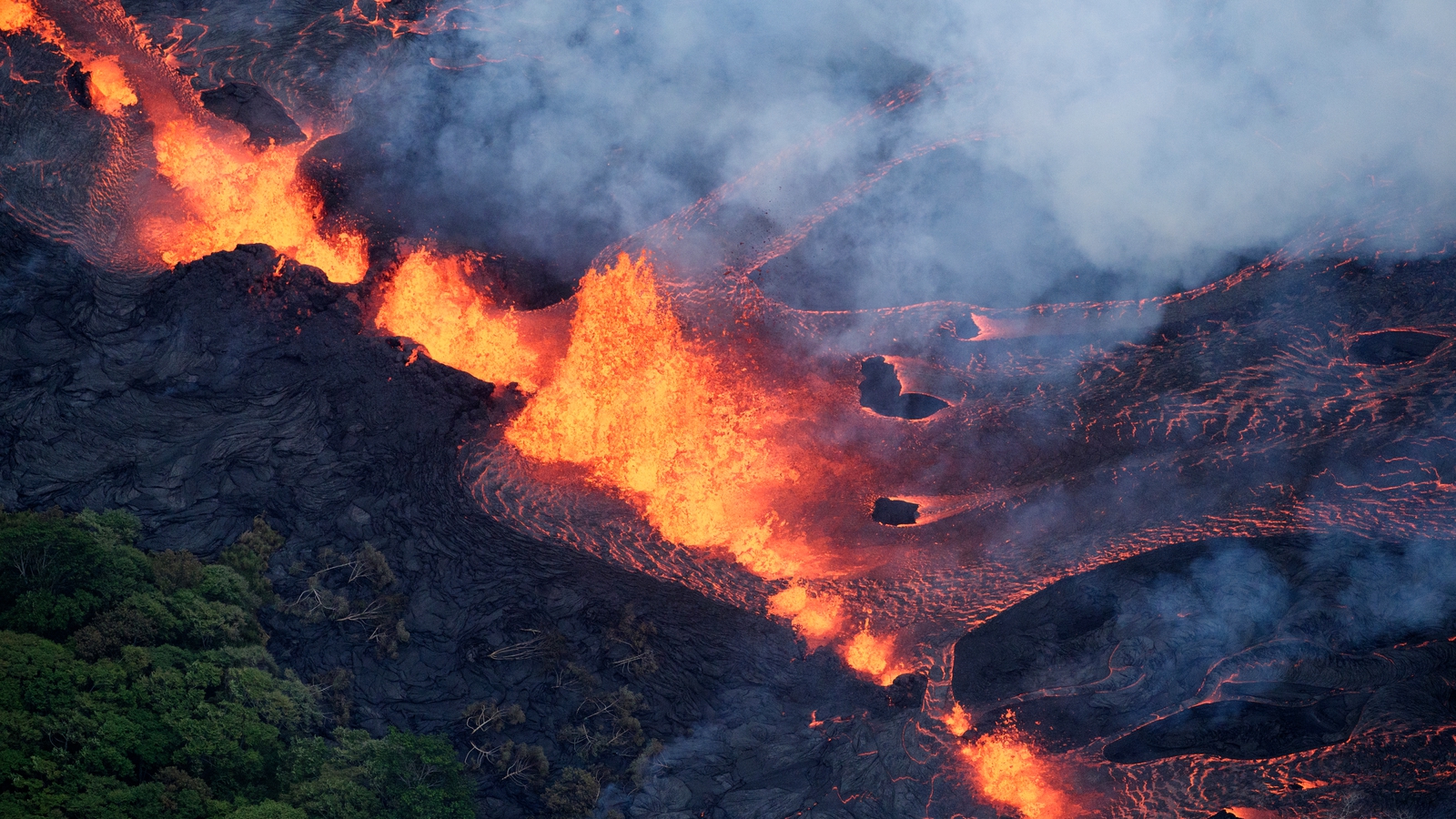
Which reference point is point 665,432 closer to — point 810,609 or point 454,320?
point 810,609

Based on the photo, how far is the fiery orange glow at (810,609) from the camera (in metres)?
10.8

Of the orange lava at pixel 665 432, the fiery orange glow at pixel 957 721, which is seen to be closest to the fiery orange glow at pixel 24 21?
the orange lava at pixel 665 432

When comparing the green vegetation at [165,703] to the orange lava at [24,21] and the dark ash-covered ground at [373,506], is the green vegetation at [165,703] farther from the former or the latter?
the orange lava at [24,21]

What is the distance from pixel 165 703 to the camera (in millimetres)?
9305

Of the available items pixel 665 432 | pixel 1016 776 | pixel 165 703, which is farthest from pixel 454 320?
pixel 1016 776

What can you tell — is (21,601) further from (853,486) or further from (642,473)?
(853,486)

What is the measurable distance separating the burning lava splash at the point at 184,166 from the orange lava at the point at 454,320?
542 mm

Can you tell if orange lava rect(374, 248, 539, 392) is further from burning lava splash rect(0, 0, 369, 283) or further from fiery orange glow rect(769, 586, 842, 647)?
fiery orange glow rect(769, 586, 842, 647)

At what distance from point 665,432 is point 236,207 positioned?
16.4 feet

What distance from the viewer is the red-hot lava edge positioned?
35.3 feet

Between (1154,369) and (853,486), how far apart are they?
332 centimetres

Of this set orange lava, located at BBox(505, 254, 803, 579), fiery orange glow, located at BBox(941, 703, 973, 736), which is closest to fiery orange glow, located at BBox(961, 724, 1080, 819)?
fiery orange glow, located at BBox(941, 703, 973, 736)

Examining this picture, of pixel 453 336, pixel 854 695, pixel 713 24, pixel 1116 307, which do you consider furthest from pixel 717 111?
pixel 854 695

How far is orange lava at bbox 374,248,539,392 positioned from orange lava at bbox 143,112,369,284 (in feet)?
1.75
